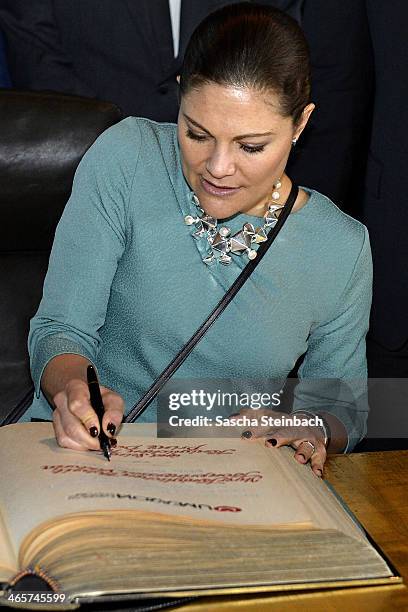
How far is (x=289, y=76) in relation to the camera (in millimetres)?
1398

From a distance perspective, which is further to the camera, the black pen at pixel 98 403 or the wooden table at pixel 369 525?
the black pen at pixel 98 403

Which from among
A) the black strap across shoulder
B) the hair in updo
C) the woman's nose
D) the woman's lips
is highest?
the hair in updo

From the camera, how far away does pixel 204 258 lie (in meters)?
1.58

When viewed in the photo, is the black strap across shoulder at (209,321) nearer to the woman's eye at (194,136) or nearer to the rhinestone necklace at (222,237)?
the rhinestone necklace at (222,237)

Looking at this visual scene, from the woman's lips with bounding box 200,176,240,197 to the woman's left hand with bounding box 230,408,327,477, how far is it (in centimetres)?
33

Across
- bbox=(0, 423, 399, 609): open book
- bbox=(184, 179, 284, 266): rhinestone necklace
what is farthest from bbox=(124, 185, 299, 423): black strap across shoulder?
bbox=(0, 423, 399, 609): open book

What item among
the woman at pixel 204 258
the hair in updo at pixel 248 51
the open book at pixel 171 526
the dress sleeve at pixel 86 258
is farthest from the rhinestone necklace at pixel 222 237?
the open book at pixel 171 526

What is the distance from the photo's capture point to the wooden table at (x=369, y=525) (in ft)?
3.09

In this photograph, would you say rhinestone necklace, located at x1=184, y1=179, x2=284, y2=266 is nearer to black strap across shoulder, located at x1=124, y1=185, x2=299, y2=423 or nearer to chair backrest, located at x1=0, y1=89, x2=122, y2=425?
black strap across shoulder, located at x1=124, y1=185, x2=299, y2=423

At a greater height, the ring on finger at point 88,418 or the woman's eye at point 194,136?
the woman's eye at point 194,136

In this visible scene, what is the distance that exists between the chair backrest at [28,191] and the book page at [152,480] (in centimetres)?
55

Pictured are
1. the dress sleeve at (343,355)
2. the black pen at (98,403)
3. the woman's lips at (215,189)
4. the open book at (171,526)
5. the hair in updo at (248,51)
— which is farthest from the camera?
the dress sleeve at (343,355)

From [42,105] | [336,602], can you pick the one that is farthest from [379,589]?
[42,105]

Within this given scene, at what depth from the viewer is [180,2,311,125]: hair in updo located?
137cm
